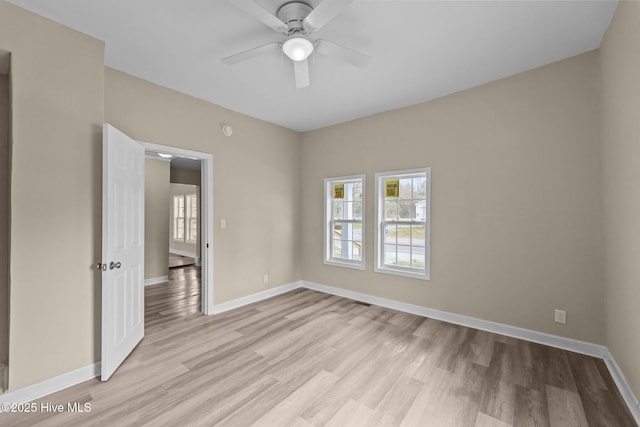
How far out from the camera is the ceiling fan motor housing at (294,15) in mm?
1897

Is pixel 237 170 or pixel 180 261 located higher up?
pixel 237 170

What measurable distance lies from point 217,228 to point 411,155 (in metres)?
2.86

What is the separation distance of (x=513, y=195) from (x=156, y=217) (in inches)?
230

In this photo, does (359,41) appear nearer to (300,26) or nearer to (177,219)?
(300,26)

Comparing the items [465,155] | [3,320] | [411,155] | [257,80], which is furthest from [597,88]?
[3,320]

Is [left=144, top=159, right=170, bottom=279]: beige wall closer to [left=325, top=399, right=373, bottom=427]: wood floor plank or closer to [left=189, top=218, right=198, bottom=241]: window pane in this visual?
[left=189, top=218, right=198, bottom=241]: window pane

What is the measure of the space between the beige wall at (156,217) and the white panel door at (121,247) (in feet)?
8.72

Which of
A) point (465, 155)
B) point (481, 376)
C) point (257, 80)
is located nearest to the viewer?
→ point (481, 376)

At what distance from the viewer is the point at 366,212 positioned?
4172mm

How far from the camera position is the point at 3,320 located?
83.3 inches

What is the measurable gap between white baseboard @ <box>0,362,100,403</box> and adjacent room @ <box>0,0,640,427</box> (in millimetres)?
13

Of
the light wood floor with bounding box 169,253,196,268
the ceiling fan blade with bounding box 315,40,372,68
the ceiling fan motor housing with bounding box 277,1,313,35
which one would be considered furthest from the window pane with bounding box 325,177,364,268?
the light wood floor with bounding box 169,253,196,268

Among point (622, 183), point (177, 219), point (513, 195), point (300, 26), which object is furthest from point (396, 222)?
point (177, 219)

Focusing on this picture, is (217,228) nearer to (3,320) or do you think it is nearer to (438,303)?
(3,320)
